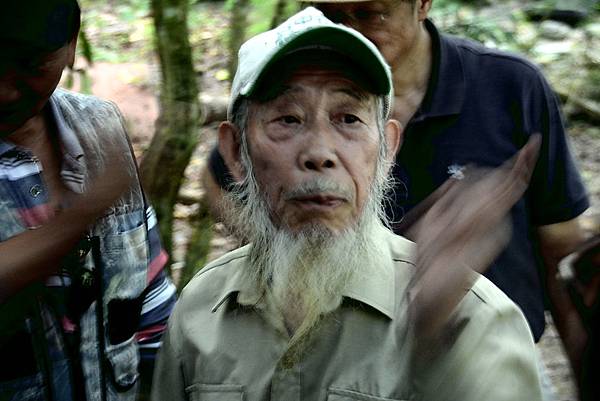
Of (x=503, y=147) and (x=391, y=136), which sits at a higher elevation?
(x=391, y=136)

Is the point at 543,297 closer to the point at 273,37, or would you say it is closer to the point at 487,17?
the point at 273,37

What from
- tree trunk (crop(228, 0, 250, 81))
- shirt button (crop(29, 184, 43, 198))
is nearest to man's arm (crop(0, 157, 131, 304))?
shirt button (crop(29, 184, 43, 198))

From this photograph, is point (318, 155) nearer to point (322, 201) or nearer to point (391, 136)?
point (322, 201)

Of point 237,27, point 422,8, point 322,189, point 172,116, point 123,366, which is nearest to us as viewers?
point 322,189

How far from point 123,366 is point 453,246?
4.33 ft

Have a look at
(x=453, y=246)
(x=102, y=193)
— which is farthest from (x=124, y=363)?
(x=453, y=246)

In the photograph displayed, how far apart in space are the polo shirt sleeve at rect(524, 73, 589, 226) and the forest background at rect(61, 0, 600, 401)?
0.37 ft

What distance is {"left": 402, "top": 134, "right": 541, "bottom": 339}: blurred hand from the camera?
1.67 metres

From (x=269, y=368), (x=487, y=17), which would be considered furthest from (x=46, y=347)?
(x=487, y=17)

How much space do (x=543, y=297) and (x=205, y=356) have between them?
4.65 ft

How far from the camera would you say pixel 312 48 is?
233cm

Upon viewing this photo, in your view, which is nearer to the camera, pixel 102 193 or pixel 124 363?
pixel 102 193

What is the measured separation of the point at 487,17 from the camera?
864cm

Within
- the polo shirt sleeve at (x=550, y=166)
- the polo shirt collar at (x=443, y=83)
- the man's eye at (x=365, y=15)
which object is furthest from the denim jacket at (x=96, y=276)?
the polo shirt sleeve at (x=550, y=166)
